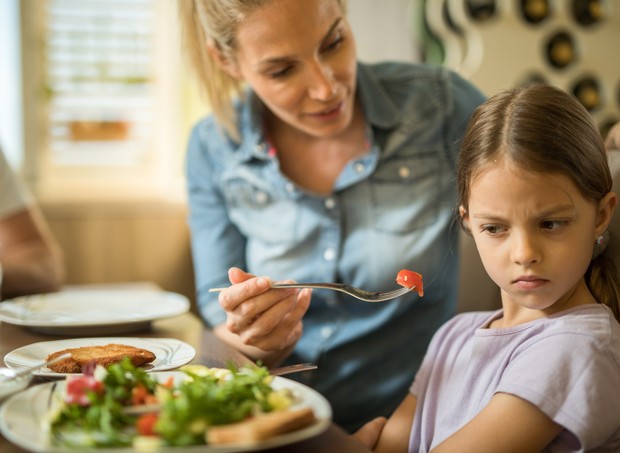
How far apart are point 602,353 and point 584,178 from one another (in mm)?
199

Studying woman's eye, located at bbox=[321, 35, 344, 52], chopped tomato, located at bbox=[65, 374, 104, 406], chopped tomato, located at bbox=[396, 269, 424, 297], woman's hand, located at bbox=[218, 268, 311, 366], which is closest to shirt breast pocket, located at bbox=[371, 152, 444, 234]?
Result: woman's eye, located at bbox=[321, 35, 344, 52]

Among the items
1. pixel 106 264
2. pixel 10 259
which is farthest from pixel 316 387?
pixel 106 264

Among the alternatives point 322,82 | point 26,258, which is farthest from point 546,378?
point 26,258

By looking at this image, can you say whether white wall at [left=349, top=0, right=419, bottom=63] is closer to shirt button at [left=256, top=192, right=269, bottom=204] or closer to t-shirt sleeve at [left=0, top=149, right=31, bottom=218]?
t-shirt sleeve at [left=0, top=149, right=31, bottom=218]

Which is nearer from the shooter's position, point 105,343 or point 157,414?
point 157,414

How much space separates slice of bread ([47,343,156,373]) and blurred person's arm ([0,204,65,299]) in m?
0.77

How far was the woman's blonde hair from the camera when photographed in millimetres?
1285

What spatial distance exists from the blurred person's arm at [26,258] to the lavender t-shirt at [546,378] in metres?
1.02

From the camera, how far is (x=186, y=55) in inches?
62.3

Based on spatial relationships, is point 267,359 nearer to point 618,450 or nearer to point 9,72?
point 618,450

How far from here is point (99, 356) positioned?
89 centimetres

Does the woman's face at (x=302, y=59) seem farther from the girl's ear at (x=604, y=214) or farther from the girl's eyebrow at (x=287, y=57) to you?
the girl's ear at (x=604, y=214)

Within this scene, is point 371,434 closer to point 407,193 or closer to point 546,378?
point 546,378

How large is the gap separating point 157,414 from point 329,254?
824 millimetres
